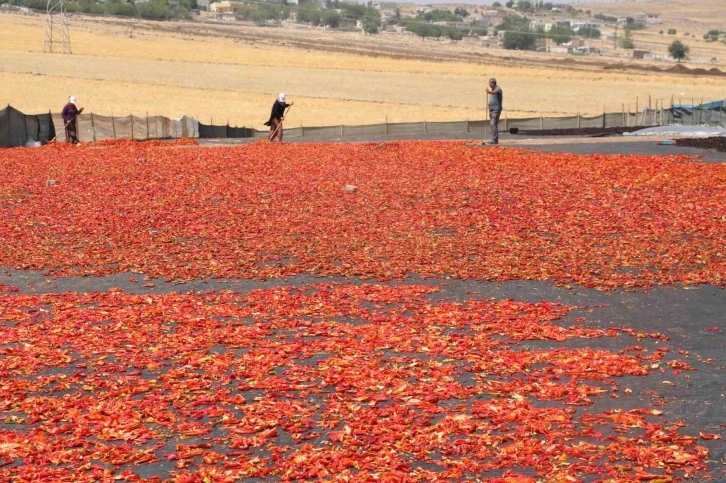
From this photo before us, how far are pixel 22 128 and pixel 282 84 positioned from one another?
159 feet

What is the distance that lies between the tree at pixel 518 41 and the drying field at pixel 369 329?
163108 mm

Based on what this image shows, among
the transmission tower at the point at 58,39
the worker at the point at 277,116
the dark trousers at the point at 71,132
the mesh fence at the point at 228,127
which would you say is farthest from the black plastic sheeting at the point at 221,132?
the transmission tower at the point at 58,39

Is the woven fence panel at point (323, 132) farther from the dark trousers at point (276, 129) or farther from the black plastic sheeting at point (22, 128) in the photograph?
the black plastic sheeting at point (22, 128)

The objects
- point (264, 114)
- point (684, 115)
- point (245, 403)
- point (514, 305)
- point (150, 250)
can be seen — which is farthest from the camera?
point (264, 114)

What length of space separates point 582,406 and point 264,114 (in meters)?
59.3

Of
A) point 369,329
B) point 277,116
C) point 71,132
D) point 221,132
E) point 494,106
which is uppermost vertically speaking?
point 494,106

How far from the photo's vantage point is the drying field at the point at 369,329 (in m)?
8.52

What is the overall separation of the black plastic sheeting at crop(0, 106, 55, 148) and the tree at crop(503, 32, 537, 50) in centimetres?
14968

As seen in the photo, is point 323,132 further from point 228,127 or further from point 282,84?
point 282,84

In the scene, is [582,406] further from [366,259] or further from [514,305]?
[366,259]

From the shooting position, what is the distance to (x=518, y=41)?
183000mm

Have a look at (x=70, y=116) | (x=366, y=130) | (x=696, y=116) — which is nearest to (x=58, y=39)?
(x=366, y=130)

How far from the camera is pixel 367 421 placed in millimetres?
9086

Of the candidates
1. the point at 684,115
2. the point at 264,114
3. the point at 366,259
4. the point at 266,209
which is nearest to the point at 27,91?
the point at 264,114
